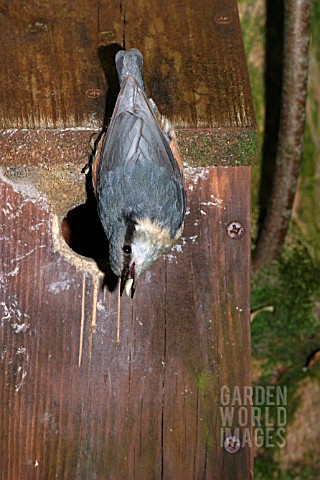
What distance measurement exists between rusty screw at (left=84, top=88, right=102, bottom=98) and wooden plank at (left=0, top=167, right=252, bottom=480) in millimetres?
448

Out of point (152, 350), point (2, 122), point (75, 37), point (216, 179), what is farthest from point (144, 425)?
point (75, 37)

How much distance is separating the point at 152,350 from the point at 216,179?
0.70m

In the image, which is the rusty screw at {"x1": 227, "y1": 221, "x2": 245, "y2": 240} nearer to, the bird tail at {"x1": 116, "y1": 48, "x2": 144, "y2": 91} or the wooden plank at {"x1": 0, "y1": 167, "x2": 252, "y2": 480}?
the wooden plank at {"x1": 0, "y1": 167, "x2": 252, "y2": 480}

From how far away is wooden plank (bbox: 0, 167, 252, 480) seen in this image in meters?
2.99

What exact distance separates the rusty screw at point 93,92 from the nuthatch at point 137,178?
172 millimetres

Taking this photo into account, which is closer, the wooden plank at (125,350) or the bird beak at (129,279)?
the bird beak at (129,279)

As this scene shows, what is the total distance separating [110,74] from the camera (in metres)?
3.20

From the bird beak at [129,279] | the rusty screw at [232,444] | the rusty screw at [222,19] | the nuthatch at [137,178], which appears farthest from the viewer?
the rusty screw at [222,19]

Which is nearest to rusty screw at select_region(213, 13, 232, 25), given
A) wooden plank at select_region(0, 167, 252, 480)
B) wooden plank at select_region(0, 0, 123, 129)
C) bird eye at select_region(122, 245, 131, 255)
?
wooden plank at select_region(0, 0, 123, 129)

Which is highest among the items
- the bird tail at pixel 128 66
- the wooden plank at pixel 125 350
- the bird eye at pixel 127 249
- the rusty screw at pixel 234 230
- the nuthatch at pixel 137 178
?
the bird tail at pixel 128 66

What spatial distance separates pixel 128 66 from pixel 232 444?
1.49m

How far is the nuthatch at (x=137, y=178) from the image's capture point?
2.90 meters

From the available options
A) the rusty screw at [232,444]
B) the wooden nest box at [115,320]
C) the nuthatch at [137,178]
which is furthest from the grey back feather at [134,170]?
the rusty screw at [232,444]

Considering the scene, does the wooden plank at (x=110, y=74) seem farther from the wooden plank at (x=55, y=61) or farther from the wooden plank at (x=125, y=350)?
the wooden plank at (x=125, y=350)
